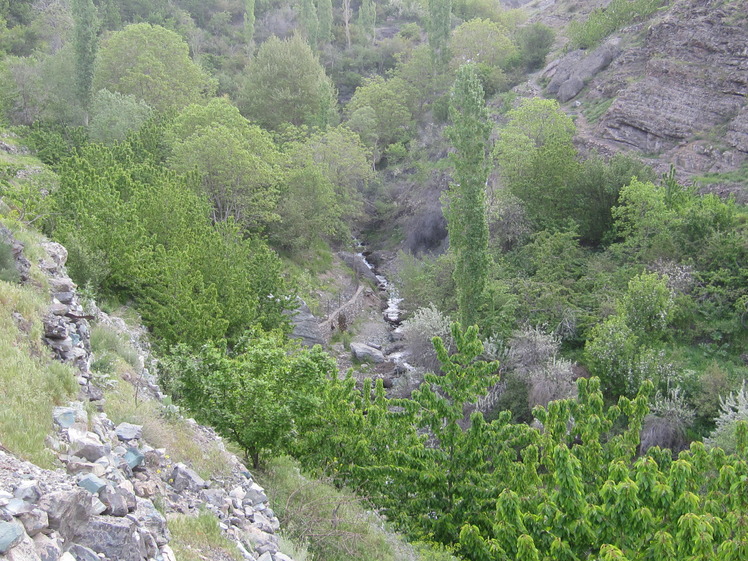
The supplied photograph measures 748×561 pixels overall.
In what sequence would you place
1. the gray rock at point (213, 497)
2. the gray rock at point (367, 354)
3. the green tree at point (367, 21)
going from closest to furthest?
the gray rock at point (213, 497)
the gray rock at point (367, 354)
the green tree at point (367, 21)

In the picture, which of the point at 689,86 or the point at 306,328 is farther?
the point at 689,86

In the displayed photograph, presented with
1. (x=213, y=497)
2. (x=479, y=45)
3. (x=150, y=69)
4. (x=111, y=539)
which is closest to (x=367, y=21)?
(x=479, y=45)

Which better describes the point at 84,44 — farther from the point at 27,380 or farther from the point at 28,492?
the point at 28,492

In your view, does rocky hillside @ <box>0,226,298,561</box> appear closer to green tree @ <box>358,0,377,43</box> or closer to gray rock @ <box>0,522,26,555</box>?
gray rock @ <box>0,522,26,555</box>

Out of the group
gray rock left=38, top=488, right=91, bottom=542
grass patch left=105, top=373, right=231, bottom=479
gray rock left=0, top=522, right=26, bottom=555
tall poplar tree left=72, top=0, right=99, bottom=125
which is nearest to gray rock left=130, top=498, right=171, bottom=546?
gray rock left=38, top=488, right=91, bottom=542

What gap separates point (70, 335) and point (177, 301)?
7.80 meters

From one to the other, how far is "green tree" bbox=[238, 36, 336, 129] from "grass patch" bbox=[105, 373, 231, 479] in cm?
3900

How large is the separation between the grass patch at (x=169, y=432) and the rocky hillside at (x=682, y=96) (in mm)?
27821

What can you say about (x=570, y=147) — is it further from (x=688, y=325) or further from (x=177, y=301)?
(x=177, y=301)

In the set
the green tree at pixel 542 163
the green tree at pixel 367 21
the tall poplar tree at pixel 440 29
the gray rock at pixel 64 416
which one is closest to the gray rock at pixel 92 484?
the gray rock at pixel 64 416

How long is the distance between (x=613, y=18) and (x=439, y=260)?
27.1 meters

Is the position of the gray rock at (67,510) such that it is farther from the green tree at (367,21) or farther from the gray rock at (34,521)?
the green tree at (367,21)

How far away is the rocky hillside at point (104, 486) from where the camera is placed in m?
4.91

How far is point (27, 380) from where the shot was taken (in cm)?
749
